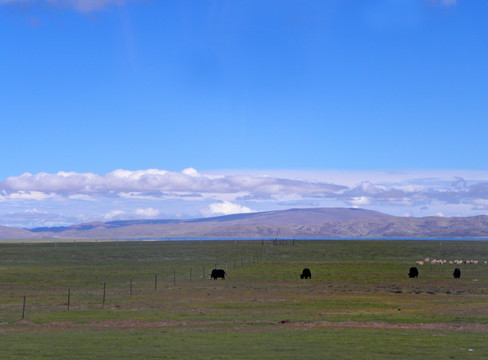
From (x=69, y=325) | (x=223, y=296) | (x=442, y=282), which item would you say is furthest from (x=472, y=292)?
(x=69, y=325)

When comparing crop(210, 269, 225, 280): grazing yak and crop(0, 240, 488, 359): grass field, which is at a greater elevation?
crop(210, 269, 225, 280): grazing yak

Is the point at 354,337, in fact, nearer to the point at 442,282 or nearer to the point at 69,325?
the point at 69,325

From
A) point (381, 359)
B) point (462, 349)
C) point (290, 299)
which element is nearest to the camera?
point (381, 359)

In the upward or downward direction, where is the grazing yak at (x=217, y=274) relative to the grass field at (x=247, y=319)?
upward

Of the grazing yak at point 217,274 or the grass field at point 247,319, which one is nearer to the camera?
the grass field at point 247,319

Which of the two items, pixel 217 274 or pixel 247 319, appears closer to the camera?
pixel 247 319

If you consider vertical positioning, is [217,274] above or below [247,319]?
above

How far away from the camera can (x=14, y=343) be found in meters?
22.0

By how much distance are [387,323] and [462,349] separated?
7.77m

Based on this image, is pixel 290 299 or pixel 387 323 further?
pixel 290 299

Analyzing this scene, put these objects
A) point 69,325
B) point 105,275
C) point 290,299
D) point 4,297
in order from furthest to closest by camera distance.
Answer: point 105,275 → point 4,297 → point 290,299 → point 69,325

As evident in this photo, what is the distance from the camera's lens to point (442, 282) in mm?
56250

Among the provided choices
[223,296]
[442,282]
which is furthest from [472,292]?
[223,296]

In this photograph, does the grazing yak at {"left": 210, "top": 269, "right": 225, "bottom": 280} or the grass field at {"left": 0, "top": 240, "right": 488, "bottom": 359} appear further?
the grazing yak at {"left": 210, "top": 269, "right": 225, "bottom": 280}
